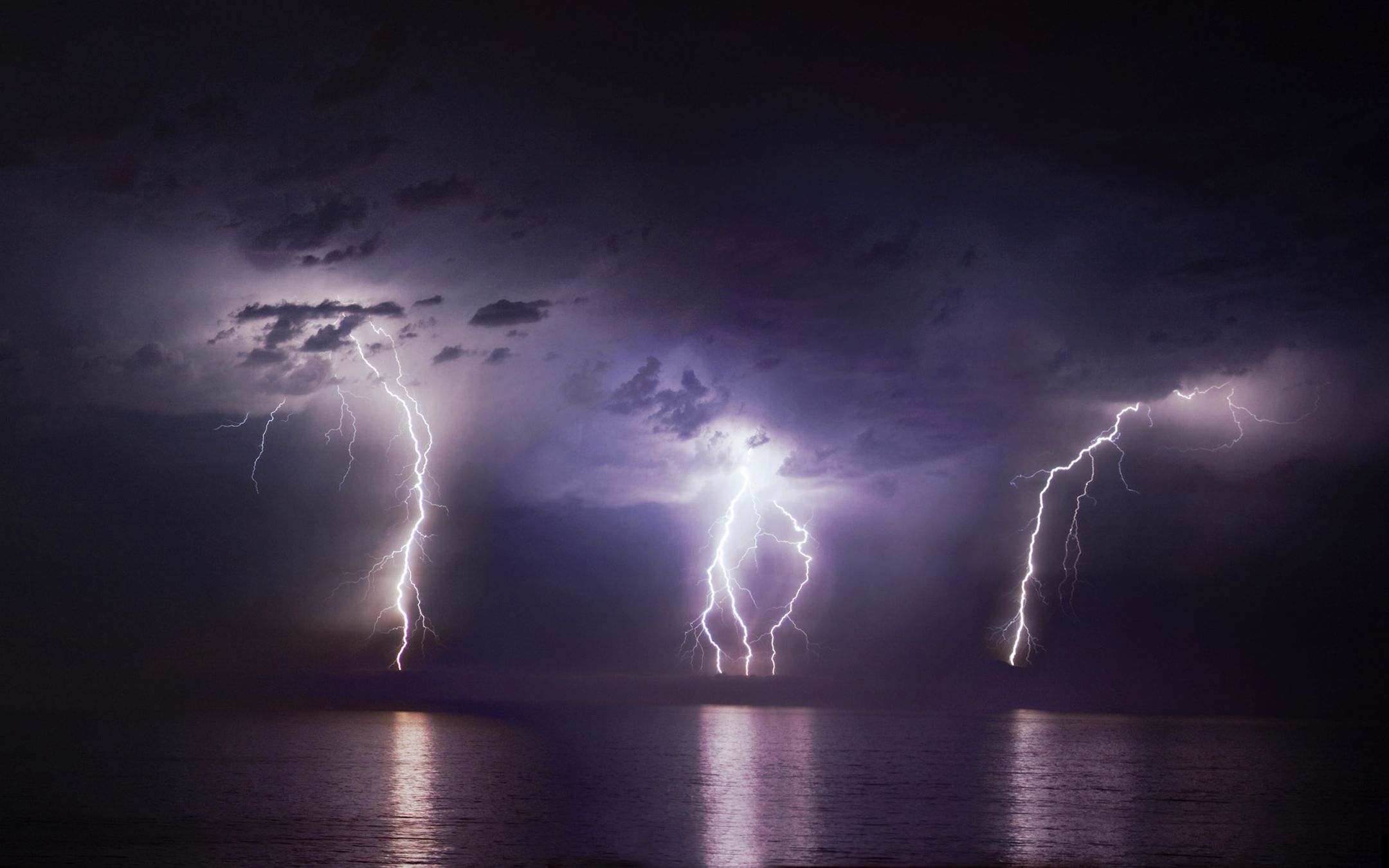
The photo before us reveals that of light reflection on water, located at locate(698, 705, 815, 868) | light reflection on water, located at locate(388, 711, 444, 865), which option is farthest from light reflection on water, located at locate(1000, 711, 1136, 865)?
light reflection on water, located at locate(388, 711, 444, 865)

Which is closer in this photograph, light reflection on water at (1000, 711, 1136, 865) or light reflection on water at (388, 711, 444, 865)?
light reflection on water at (388, 711, 444, 865)

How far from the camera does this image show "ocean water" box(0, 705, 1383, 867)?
82.3 ft

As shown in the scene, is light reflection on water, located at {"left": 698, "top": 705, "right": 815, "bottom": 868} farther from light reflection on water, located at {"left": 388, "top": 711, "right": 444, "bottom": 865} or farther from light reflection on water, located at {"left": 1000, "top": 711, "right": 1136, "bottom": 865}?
light reflection on water, located at {"left": 388, "top": 711, "right": 444, "bottom": 865}

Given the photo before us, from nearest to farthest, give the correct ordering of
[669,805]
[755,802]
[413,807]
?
[413,807] → [669,805] → [755,802]

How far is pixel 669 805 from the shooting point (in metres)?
34.9

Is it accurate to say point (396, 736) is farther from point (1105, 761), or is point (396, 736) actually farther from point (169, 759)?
point (1105, 761)

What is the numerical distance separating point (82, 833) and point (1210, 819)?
33.3m

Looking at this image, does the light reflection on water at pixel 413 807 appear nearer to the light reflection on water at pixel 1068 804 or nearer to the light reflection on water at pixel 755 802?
the light reflection on water at pixel 755 802

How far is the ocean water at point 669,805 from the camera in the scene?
25.1 m

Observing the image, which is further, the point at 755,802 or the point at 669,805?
the point at 755,802

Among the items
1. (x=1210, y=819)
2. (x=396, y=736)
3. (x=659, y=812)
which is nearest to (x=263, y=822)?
(x=659, y=812)

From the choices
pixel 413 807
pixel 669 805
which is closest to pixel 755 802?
pixel 669 805

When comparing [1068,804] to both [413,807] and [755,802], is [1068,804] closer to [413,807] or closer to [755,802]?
[755,802]

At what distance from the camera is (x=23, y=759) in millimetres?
52844
